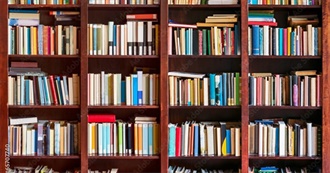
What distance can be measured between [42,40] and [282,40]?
6.79 feet

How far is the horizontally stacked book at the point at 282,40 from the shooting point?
3.78 metres

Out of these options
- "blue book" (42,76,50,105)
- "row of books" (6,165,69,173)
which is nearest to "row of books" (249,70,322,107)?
"blue book" (42,76,50,105)

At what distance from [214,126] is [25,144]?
1.65 m

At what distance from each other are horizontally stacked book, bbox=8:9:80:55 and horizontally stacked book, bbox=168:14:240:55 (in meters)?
0.86

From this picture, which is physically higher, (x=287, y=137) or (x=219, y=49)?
(x=219, y=49)

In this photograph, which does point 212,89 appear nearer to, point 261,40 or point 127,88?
point 261,40

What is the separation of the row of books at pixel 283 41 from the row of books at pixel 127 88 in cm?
90

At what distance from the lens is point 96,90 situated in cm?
385

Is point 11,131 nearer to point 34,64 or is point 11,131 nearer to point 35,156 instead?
point 35,156

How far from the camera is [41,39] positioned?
3.85 metres

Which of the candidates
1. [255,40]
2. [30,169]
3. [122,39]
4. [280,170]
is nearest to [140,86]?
[122,39]

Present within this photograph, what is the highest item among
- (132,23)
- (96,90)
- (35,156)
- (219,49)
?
(132,23)

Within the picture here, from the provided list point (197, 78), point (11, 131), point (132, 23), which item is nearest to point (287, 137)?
point (197, 78)

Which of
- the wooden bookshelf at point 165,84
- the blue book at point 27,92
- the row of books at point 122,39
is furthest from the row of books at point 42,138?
the row of books at point 122,39
